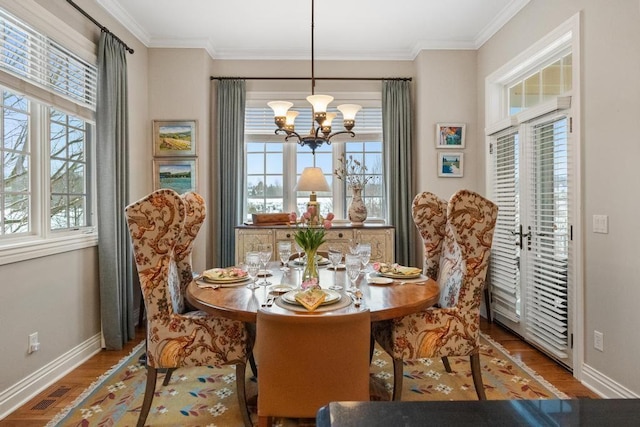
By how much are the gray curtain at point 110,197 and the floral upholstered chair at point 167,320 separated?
4.38 feet

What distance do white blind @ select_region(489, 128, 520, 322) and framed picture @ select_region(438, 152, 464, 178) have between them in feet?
1.22

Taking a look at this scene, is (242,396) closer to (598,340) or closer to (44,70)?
(598,340)

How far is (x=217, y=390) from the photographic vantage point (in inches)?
92.0

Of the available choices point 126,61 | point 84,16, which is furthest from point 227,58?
point 84,16

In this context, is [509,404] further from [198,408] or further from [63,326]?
[63,326]

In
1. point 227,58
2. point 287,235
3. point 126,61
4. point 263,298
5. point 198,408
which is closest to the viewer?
point 263,298

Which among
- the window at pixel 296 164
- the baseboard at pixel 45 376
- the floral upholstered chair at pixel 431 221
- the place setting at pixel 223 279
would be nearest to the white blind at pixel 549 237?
the floral upholstered chair at pixel 431 221

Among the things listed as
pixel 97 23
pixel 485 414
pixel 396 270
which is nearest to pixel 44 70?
pixel 97 23

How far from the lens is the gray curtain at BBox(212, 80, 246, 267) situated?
13.2 feet

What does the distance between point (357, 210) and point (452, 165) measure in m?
1.11

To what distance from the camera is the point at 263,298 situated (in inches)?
70.8

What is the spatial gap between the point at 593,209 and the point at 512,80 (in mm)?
1691

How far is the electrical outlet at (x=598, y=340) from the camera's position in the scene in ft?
7.48

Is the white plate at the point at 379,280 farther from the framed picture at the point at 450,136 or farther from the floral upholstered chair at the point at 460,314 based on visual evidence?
the framed picture at the point at 450,136
